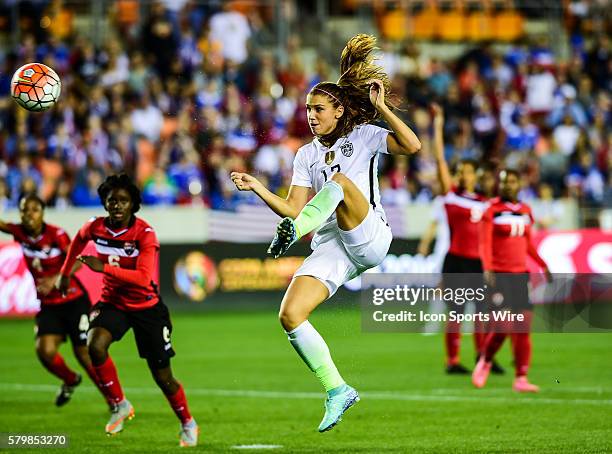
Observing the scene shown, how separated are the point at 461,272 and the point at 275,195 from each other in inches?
235

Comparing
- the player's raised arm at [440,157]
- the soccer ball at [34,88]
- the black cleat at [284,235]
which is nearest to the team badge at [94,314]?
the soccer ball at [34,88]

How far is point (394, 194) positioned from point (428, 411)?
37.7 ft

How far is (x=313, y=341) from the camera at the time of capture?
27.7 feet

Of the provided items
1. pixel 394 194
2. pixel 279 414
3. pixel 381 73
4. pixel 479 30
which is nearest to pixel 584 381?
pixel 279 414

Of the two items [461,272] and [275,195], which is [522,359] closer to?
[461,272]

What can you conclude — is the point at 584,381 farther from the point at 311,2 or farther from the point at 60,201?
the point at 311,2

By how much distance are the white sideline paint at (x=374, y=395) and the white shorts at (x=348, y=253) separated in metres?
3.76

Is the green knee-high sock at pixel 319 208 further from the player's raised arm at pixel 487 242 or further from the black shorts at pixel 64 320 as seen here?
the player's raised arm at pixel 487 242

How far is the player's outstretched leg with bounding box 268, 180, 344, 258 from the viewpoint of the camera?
774 cm

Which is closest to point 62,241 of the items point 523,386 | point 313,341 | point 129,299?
point 129,299

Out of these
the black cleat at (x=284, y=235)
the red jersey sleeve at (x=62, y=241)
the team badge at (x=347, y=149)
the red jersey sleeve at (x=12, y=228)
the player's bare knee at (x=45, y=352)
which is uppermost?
the team badge at (x=347, y=149)

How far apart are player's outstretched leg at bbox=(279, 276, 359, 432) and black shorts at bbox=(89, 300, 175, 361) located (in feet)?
5.52

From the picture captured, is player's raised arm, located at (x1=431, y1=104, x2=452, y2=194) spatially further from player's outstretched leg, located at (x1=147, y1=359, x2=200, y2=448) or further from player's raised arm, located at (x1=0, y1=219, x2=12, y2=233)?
player's raised arm, located at (x1=0, y1=219, x2=12, y2=233)

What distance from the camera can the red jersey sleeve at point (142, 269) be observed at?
372 inches
